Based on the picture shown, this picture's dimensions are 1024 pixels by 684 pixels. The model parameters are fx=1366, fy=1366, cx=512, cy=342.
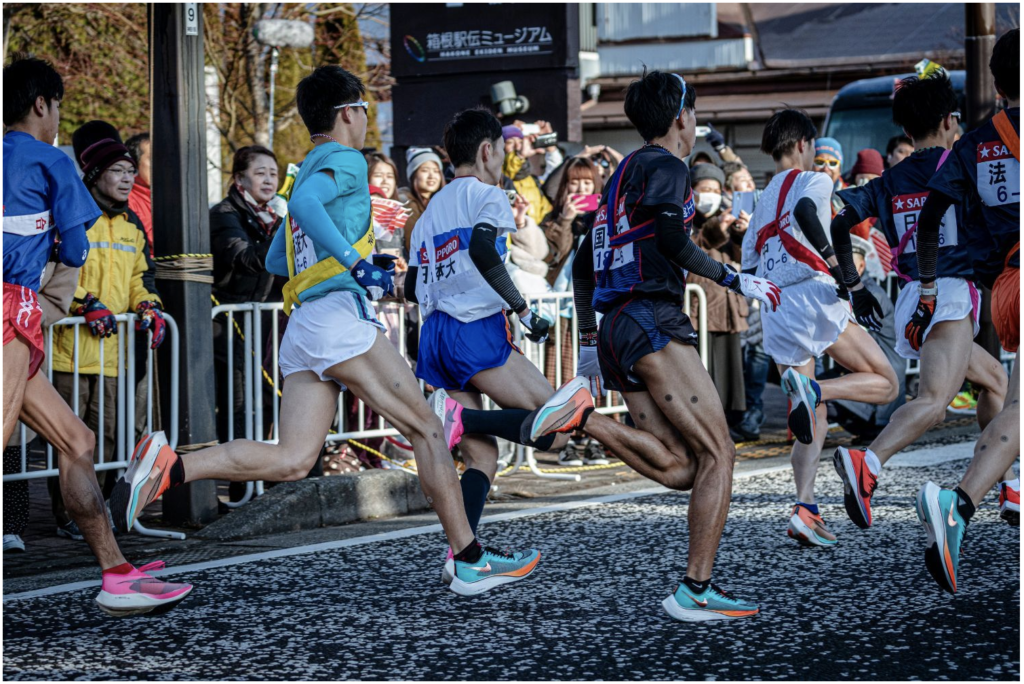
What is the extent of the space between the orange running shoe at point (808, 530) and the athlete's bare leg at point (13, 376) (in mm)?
3300

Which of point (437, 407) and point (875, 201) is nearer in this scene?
point (437, 407)

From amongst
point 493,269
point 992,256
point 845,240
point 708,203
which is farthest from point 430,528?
point 708,203

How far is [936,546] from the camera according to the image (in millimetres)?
4523

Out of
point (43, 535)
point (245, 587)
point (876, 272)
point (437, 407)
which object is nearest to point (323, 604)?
point (245, 587)

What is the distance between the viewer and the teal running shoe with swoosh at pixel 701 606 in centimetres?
473

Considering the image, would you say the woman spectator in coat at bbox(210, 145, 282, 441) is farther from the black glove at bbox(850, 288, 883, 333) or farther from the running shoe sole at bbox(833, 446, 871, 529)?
the running shoe sole at bbox(833, 446, 871, 529)

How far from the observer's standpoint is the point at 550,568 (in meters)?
5.75

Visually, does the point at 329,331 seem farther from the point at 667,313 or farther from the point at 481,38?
the point at 481,38

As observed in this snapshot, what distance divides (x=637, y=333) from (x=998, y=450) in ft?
4.27

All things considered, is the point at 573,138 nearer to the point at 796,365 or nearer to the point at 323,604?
→ the point at 796,365

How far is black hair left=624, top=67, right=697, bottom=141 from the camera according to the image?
494 cm

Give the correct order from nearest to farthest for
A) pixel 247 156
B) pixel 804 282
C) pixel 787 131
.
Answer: pixel 787 131, pixel 804 282, pixel 247 156

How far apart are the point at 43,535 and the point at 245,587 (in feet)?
6.56

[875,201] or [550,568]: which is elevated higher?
[875,201]
